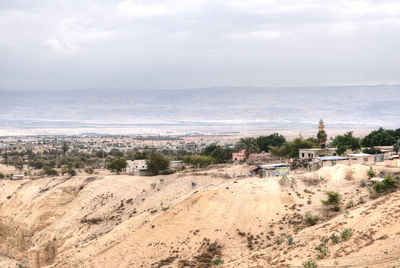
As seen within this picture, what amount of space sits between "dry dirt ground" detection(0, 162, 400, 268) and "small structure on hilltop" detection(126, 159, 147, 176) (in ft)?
22.5

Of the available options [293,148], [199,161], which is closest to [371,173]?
[293,148]

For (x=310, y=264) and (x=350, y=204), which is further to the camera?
(x=350, y=204)

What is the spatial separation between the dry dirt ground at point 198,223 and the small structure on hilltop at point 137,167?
22.5 ft

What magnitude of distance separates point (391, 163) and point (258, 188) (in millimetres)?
14985

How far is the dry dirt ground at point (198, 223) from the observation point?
2908 cm

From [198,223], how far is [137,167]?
31.9 m

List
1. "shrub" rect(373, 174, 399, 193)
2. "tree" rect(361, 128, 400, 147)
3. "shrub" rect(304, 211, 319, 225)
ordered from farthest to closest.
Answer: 1. "tree" rect(361, 128, 400, 147)
2. "shrub" rect(373, 174, 399, 193)
3. "shrub" rect(304, 211, 319, 225)

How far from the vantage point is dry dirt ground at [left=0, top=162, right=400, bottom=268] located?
2908 centimetres

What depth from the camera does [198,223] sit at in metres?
37.1

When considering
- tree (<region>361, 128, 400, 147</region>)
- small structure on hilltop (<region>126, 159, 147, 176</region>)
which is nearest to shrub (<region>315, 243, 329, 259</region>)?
small structure on hilltop (<region>126, 159, 147, 176</region>)

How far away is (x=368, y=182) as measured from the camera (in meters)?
39.5

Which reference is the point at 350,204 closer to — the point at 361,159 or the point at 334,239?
the point at 334,239

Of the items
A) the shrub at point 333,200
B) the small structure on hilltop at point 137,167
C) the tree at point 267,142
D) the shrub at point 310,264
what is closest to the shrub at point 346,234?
the shrub at point 310,264

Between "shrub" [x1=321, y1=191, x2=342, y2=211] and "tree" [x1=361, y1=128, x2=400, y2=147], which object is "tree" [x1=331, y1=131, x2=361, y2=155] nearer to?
"tree" [x1=361, y1=128, x2=400, y2=147]
